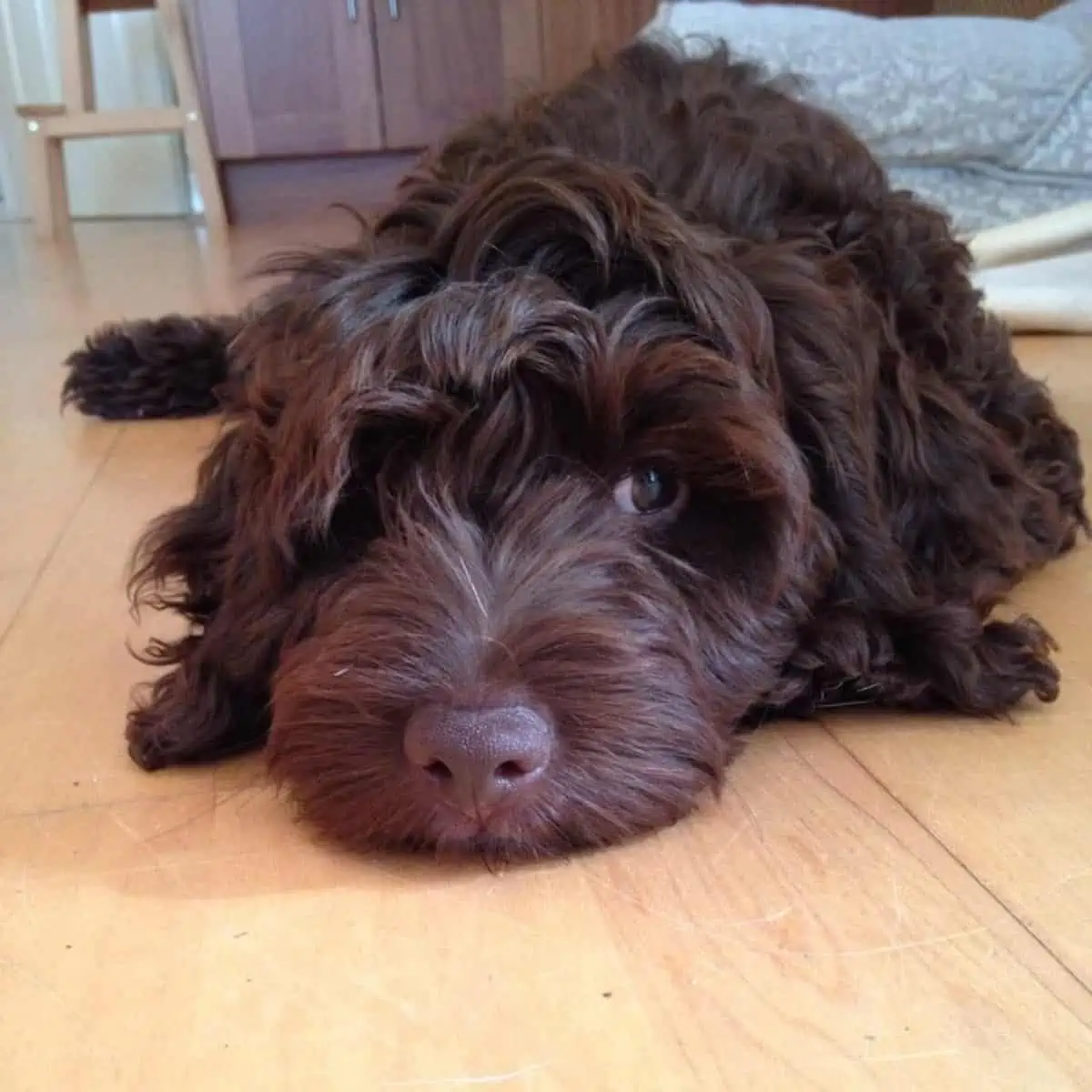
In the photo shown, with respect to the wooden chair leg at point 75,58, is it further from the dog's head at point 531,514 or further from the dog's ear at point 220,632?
the dog's head at point 531,514

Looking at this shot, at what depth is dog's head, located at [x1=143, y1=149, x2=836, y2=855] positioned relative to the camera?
127 cm

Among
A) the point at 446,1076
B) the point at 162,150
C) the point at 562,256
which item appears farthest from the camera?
the point at 162,150

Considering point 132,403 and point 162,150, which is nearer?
→ point 132,403

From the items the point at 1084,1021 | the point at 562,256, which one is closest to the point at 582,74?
the point at 562,256

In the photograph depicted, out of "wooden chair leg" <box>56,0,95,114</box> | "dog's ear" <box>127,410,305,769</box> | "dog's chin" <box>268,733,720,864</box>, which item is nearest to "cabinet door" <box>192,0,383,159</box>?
"wooden chair leg" <box>56,0,95,114</box>

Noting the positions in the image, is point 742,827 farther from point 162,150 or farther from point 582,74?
point 162,150

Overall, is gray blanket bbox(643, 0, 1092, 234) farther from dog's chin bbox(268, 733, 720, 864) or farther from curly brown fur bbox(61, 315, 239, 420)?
dog's chin bbox(268, 733, 720, 864)

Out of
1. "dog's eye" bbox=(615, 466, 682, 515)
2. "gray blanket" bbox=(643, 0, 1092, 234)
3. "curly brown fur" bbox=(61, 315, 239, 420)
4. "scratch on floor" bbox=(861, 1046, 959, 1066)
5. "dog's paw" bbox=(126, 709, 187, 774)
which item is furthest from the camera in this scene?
"gray blanket" bbox=(643, 0, 1092, 234)

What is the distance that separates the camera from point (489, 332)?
1.35m

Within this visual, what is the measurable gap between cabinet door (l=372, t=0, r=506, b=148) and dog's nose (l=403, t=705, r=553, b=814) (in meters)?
6.19

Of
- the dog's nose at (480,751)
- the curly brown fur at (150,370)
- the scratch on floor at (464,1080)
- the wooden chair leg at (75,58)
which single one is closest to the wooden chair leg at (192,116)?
the wooden chair leg at (75,58)

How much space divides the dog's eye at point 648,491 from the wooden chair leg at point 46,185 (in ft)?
19.9

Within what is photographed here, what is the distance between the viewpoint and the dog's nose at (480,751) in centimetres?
119

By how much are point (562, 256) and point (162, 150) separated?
7083 millimetres
